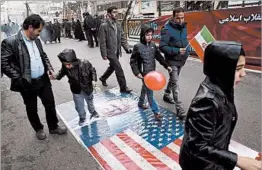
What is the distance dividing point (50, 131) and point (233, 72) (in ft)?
10.9

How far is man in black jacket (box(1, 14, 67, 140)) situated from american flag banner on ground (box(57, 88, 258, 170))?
31.1 inches

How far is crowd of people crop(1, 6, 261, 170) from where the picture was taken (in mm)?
1368

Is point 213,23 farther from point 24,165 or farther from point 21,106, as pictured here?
point 24,165

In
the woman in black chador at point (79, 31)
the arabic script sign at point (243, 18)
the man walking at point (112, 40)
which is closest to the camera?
the man walking at point (112, 40)

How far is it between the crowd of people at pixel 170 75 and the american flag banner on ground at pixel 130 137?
210 millimetres

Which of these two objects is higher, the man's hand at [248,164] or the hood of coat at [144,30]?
the hood of coat at [144,30]

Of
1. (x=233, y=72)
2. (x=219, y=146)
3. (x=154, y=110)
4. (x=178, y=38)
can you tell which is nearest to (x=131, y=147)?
(x=154, y=110)

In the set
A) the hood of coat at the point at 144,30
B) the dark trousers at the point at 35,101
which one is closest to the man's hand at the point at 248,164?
the hood of coat at the point at 144,30

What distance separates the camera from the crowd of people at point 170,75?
137cm

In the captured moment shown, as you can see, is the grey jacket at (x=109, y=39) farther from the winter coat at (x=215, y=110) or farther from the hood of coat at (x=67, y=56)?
the winter coat at (x=215, y=110)

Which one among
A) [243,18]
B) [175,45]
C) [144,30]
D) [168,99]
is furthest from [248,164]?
[243,18]

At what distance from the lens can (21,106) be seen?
217 inches

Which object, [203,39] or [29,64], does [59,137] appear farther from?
[203,39]

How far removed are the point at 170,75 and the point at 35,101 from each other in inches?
84.0
